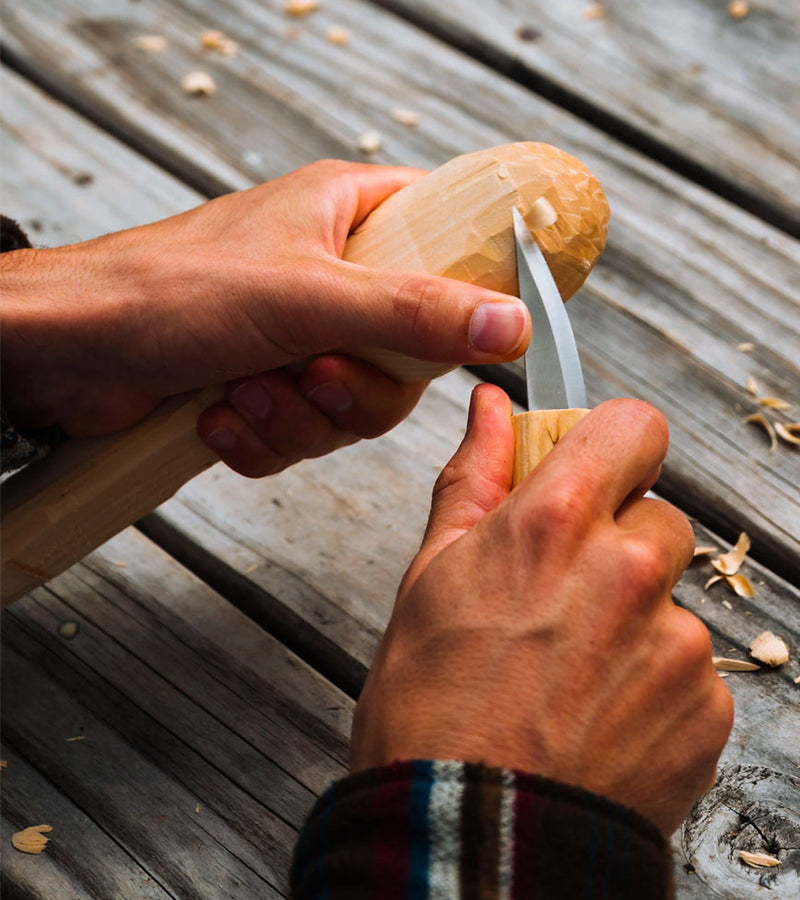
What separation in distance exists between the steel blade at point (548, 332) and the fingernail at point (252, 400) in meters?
0.29

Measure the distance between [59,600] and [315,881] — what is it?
20.7 inches

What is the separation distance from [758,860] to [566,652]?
1.13ft

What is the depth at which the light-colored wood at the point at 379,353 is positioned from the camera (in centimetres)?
75

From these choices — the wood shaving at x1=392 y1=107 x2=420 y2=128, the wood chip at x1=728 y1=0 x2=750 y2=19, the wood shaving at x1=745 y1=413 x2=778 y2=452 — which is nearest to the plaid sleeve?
the wood shaving at x1=745 y1=413 x2=778 y2=452

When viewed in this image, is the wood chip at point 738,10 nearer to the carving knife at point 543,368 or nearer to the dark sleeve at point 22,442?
the carving knife at point 543,368

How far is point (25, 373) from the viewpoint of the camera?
35.6 inches

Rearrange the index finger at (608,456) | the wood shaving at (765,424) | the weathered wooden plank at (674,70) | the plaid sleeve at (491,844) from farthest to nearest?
the weathered wooden plank at (674,70), the wood shaving at (765,424), the index finger at (608,456), the plaid sleeve at (491,844)

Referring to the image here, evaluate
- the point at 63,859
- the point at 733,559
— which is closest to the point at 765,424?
the point at 733,559

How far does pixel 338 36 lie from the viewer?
1570 millimetres

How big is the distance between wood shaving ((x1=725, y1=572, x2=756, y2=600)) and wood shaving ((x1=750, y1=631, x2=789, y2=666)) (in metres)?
0.05

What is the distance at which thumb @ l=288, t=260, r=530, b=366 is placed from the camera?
738mm

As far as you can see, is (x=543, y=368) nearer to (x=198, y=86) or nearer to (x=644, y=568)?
(x=644, y=568)

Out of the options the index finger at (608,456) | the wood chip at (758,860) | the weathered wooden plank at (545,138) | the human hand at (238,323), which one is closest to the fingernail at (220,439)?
the human hand at (238,323)

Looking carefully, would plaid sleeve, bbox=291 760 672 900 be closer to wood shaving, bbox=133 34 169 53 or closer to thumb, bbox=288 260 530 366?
thumb, bbox=288 260 530 366
